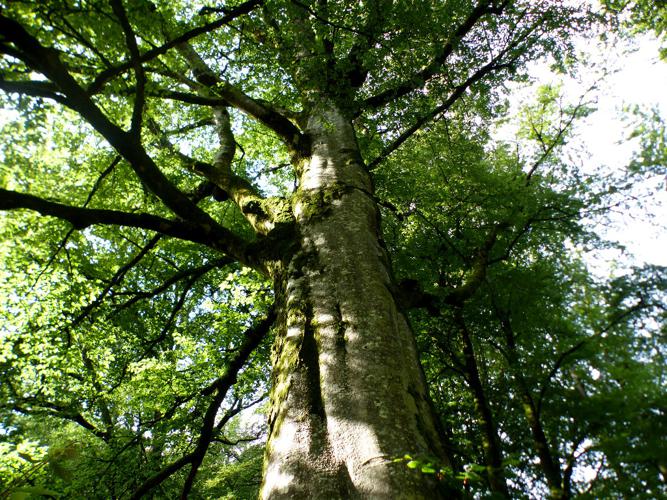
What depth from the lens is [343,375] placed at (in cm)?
189

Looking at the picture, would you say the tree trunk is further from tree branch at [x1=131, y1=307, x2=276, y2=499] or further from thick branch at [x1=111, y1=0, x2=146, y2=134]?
thick branch at [x1=111, y1=0, x2=146, y2=134]

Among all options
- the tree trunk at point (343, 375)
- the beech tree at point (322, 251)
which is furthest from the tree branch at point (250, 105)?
the tree trunk at point (343, 375)

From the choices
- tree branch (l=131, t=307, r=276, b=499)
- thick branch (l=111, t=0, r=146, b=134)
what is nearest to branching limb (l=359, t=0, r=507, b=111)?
thick branch (l=111, t=0, r=146, b=134)

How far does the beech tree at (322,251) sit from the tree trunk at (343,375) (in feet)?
0.04

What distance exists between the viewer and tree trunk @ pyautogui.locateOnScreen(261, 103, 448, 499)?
1.53 meters

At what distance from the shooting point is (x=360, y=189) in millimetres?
3225

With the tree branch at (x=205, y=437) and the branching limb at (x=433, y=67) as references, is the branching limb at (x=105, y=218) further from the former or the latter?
the branching limb at (x=433, y=67)

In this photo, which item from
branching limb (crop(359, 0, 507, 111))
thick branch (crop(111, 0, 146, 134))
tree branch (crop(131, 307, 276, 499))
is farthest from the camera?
branching limb (crop(359, 0, 507, 111))

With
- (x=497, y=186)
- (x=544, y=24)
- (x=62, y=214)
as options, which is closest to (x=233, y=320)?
(x=62, y=214)

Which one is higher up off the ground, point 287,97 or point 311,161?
point 287,97

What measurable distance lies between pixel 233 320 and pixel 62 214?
4417 mm

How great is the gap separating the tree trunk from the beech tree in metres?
0.01

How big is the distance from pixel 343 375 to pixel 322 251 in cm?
98

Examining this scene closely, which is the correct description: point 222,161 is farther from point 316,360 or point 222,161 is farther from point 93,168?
point 93,168
